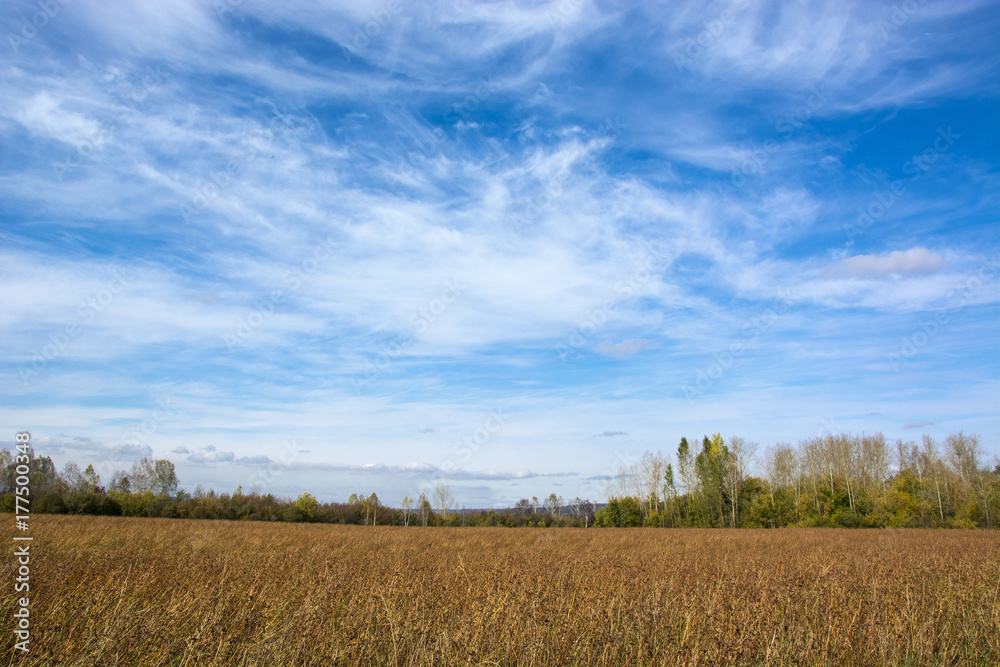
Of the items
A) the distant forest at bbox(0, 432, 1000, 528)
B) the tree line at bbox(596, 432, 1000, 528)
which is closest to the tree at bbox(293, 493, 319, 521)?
the distant forest at bbox(0, 432, 1000, 528)

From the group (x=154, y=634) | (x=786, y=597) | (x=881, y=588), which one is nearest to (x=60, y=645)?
(x=154, y=634)

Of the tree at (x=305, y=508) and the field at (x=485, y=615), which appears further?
the tree at (x=305, y=508)

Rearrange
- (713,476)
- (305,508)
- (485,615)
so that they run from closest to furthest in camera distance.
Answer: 1. (485,615)
2. (305,508)
3. (713,476)

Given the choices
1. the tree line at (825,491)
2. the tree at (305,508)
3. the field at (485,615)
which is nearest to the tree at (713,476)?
the tree line at (825,491)

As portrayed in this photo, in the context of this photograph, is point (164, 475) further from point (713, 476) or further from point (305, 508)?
point (713, 476)

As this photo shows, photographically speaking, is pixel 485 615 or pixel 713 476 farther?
pixel 713 476

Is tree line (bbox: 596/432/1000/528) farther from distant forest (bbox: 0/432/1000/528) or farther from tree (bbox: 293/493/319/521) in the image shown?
tree (bbox: 293/493/319/521)

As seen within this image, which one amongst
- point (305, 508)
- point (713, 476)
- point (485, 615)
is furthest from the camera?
point (713, 476)

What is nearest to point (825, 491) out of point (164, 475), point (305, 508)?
point (305, 508)

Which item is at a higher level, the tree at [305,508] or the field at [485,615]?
the field at [485,615]

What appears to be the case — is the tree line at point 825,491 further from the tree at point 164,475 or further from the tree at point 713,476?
the tree at point 164,475

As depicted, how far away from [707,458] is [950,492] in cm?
2361

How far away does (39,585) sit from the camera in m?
5.25

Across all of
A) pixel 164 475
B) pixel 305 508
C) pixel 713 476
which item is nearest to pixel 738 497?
pixel 713 476
